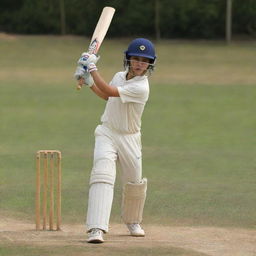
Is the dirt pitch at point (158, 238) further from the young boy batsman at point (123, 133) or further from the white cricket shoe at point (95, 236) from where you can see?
the young boy batsman at point (123, 133)

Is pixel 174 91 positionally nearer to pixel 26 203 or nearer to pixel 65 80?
pixel 65 80

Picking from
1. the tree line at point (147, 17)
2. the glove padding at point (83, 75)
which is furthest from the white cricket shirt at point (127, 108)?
the tree line at point (147, 17)

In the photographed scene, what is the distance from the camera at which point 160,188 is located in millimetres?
9789

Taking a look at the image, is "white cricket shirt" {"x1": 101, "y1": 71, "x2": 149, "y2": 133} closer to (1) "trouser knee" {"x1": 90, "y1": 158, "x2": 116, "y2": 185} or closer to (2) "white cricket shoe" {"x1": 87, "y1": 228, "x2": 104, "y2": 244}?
(1) "trouser knee" {"x1": 90, "y1": 158, "x2": 116, "y2": 185}

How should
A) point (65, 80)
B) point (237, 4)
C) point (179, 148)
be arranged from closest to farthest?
point (179, 148) → point (65, 80) → point (237, 4)

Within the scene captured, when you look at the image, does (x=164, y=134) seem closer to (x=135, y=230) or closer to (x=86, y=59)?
(x=135, y=230)

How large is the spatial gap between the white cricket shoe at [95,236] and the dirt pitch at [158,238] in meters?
0.05

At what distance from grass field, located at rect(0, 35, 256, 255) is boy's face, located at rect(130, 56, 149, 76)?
1440mm

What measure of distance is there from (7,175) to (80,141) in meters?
3.63

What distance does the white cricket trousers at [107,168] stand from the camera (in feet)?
21.5

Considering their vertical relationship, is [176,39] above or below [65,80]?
above

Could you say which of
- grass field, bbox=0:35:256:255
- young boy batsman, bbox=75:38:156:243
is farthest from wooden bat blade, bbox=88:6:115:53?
grass field, bbox=0:35:256:255

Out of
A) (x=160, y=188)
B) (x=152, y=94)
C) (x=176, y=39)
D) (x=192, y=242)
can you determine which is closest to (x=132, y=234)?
(x=192, y=242)

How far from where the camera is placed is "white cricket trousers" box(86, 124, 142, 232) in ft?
21.5
